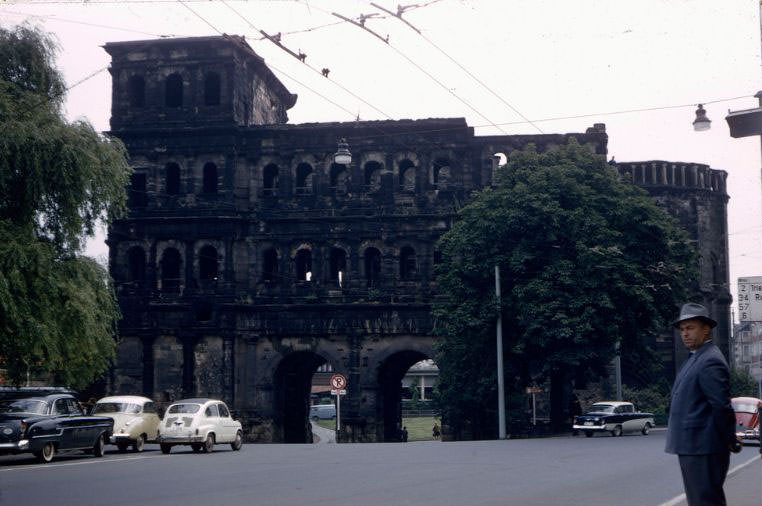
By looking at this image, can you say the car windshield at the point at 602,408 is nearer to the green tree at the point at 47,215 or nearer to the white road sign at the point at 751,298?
the green tree at the point at 47,215

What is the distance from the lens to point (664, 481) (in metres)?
18.5

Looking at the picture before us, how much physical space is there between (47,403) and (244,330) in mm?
27101

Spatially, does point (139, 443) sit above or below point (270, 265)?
below

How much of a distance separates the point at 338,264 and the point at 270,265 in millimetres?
3634

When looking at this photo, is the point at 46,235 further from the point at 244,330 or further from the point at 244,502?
the point at 244,330

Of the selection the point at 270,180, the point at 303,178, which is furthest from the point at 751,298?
the point at 270,180

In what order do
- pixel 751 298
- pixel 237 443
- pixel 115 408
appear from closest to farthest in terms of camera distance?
1. pixel 751 298
2. pixel 115 408
3. pixel 237 443

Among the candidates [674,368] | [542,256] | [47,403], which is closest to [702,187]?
[674,368]

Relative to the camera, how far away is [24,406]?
2567 cm

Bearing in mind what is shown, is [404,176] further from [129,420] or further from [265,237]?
[129,420]

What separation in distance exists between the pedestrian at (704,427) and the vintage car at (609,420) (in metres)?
35.4

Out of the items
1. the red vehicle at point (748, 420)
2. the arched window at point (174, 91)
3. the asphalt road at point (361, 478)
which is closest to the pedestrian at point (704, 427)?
the asphalt road at point (361, 478)

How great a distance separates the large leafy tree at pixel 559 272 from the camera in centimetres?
4062

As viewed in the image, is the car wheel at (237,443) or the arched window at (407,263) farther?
the arched window at (407,263)
